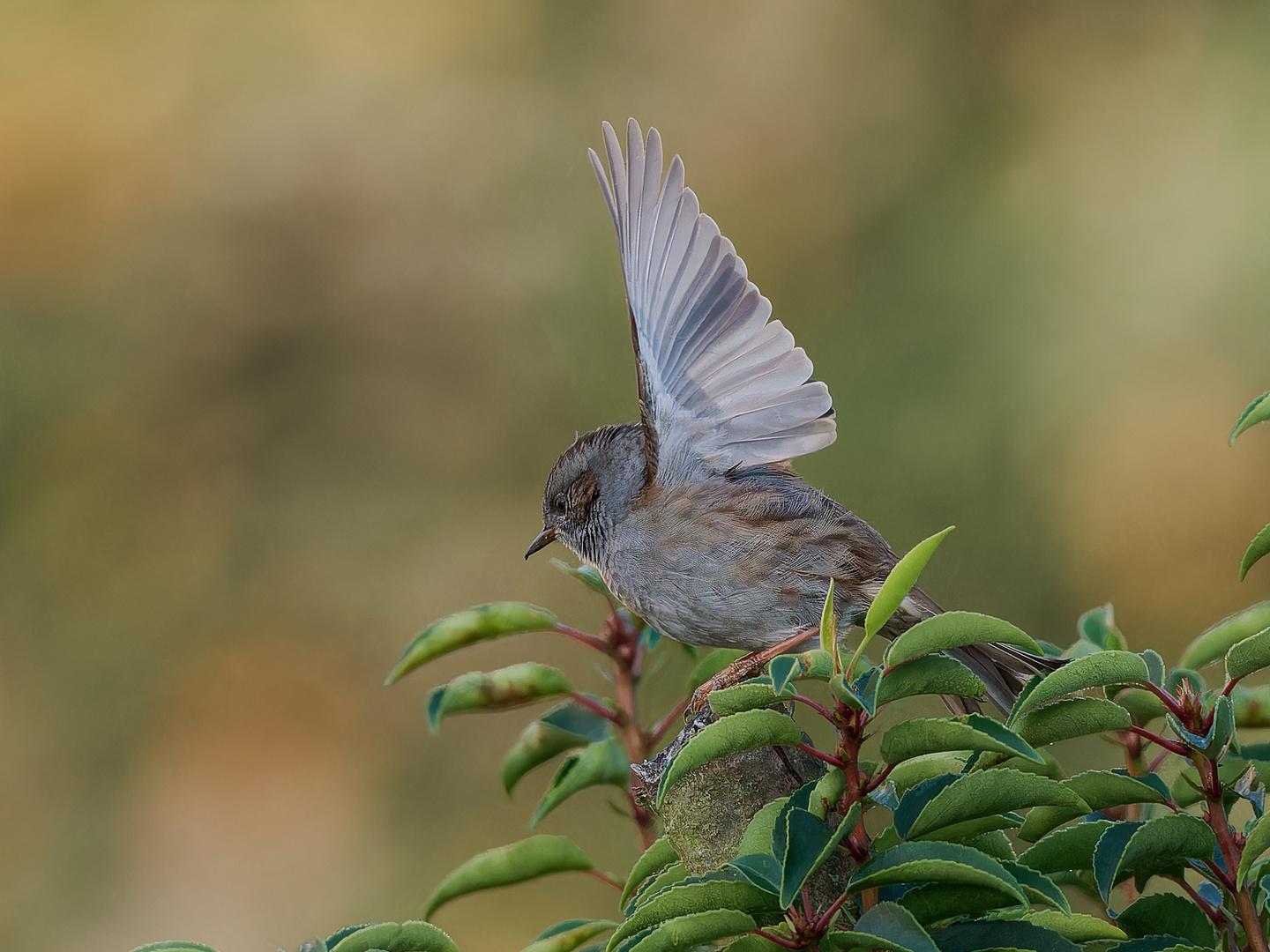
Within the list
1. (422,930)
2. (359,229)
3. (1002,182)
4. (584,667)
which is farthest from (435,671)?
(422,930)

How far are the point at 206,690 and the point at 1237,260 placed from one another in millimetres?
5078

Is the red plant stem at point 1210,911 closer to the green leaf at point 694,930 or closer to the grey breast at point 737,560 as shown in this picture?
the green leaf at point 694,930

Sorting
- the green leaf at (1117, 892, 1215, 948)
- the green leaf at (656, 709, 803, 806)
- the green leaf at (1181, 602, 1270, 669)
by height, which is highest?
the green leaf at (656, 709, 803, 806)

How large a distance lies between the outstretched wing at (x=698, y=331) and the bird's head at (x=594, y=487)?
29cm

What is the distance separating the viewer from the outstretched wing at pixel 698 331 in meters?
2.70

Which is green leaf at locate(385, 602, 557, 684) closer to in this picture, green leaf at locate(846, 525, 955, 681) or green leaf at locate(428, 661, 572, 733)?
green leaf at locate(428, 661, 572, 733)

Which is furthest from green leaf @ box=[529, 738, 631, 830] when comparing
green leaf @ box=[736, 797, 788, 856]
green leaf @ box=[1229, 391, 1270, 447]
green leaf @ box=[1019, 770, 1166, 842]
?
green leaf @ box=[1229, 391, 1270, 447]

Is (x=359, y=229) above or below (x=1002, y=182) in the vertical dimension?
above

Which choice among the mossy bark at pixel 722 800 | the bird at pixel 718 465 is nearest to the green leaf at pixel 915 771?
the mossy bark at pixel 722 800

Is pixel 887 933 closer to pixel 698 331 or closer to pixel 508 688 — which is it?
pixel 508 688

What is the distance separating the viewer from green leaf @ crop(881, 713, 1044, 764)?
1200 mm

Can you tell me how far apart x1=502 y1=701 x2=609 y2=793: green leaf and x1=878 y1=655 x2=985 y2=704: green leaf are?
947mm

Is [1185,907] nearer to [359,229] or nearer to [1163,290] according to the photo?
[1163,290]

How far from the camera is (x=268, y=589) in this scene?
636cm
